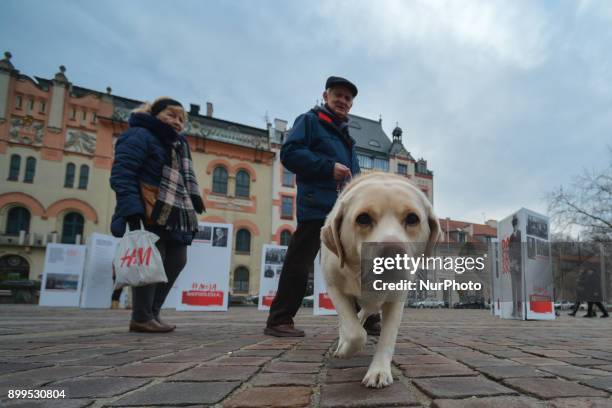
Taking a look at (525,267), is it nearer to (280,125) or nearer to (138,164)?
(138,164)

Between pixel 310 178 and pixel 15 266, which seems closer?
pixel 310 178

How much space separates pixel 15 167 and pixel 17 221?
331 centimetres

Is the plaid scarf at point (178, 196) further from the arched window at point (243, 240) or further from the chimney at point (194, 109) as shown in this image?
the chimney at point (194, 109)

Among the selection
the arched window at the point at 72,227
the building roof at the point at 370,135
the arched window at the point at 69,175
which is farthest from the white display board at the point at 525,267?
the building roof at the point at 370,135

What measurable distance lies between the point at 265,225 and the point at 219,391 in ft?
88.1

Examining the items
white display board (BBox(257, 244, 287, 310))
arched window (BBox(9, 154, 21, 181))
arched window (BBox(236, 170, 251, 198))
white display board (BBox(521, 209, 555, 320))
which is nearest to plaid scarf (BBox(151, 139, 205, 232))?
white display board (BBox(521, 209, 555, 320))

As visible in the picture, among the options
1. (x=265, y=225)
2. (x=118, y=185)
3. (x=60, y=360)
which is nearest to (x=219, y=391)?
(x=60, y=360)

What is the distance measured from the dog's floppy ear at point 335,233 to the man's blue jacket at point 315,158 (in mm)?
1089

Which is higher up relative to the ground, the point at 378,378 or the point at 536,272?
the point at 536,272

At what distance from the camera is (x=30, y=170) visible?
23594 millimetres

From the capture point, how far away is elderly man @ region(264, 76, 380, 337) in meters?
3.31

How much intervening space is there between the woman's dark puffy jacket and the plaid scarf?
7 cm

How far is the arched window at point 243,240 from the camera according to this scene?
89.3 ft

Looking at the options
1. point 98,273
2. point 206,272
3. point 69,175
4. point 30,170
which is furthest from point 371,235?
point 30,170
